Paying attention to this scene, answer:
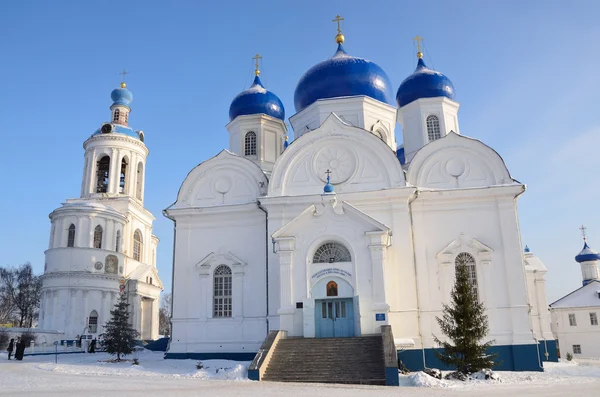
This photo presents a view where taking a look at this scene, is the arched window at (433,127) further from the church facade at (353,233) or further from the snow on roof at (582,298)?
the snow on roof at (582,298)

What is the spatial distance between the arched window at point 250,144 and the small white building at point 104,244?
382 inches

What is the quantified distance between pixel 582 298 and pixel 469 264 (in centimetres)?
2195

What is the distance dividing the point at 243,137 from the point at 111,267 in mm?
13183

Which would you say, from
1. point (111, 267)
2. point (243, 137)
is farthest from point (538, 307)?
point (111, 267)

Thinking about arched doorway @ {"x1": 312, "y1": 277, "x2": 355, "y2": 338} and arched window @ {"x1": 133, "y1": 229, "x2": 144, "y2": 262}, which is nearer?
arched doorway @ {"x1": 312, "y1": 277, "x2": 355, "y2": 338}

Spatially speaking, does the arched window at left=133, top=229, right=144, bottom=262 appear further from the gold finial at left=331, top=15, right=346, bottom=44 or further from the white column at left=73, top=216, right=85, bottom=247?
the gold finial at left=331, top=15, right=346, bottom=44

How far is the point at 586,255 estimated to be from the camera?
142ft

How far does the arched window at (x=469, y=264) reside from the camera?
18.4 metres

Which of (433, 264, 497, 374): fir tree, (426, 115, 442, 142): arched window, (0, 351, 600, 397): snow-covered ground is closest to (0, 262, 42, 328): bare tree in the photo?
(0, 351, 600, 397): snow-covered ground

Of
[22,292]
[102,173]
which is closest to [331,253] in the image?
[102,173]

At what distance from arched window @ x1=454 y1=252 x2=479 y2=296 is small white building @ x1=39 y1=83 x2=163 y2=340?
54.6 ft

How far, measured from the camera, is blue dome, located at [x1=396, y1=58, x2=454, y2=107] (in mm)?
22652

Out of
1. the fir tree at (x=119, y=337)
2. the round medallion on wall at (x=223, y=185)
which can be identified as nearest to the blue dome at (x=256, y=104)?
the round medallion on wall at (x=223, y=185)

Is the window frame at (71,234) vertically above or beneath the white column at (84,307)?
above
